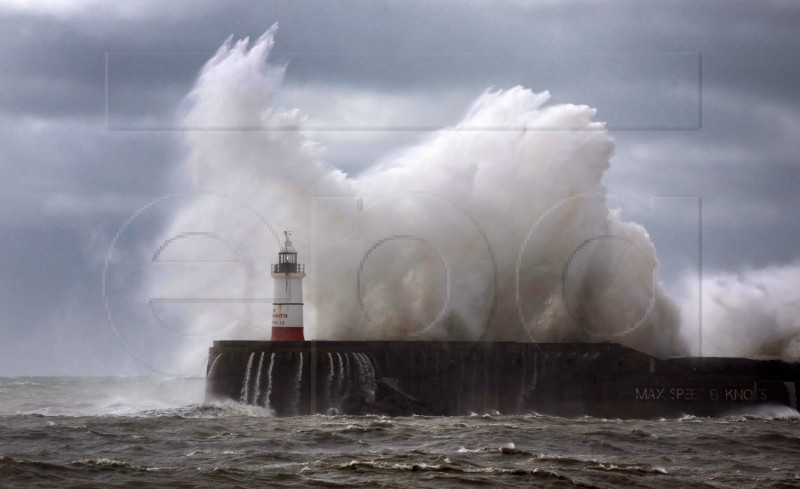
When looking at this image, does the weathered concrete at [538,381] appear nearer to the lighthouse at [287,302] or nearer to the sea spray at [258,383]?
the sea spray at [258,383]

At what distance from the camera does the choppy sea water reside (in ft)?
64.0

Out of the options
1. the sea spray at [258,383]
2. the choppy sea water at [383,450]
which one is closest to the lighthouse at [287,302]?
the sea spray at [258,383]

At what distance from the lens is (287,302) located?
31.7 meters

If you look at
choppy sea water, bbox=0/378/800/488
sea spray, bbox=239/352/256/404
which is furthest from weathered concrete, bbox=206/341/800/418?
choppy sea water, bbox=0/378/800/488

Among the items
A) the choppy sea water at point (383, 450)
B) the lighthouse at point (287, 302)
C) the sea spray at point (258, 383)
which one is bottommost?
the choppy sea water at point (383, 450)

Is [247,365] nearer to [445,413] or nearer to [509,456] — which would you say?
[445,413]

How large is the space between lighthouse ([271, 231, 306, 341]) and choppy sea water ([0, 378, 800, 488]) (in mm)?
2456

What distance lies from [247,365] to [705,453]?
1216 centimetres

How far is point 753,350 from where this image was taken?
3725 centimetres

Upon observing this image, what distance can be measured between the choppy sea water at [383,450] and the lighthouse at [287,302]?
8.06 ft

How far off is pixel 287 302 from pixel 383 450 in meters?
9.73

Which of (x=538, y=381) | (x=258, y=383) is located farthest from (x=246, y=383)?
(x=538, y=381)

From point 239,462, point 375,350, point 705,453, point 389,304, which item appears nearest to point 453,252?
point 389,304

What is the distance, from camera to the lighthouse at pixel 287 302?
31688 mm
